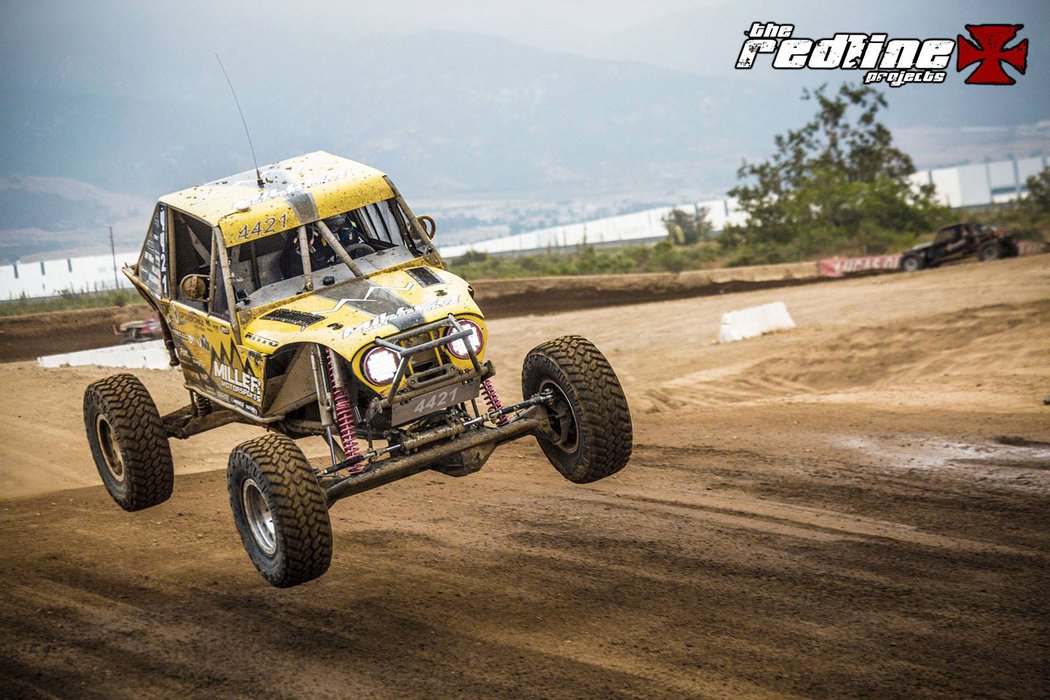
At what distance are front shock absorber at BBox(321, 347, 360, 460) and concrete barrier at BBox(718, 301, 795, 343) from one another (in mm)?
11041

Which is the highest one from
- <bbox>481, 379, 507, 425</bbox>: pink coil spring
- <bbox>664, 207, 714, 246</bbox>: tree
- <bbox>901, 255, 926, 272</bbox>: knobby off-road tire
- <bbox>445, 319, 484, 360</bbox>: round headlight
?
<bbox>664, 207, 714, 246</bbox>: tree

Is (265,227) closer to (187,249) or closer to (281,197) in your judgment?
(281,197)

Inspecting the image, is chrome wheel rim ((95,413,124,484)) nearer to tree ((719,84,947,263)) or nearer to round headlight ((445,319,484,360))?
round headlight ((445,319,484,360))

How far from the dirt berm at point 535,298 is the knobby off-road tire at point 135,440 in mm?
16195

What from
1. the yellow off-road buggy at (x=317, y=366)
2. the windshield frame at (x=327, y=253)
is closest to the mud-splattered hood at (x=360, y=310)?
the yellow off-road buggy at (x=317, y=366)

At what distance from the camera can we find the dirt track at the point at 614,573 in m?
5.05

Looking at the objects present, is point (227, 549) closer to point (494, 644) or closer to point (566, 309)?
point (494, 644)

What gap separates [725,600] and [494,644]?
4.48 feet

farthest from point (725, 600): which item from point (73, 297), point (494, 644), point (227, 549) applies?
point (73, 297)

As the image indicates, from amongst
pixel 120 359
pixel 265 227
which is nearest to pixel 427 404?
pixel 265 227

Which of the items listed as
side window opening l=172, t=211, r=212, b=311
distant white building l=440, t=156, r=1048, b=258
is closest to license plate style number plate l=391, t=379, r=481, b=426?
side window opening l=172, t=211, r=212, b=311

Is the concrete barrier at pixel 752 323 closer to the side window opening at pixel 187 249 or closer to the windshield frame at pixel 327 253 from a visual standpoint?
the windshield frame at pixel 327 253

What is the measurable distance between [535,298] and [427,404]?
891 inches

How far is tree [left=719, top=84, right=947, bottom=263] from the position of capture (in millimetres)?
37531
